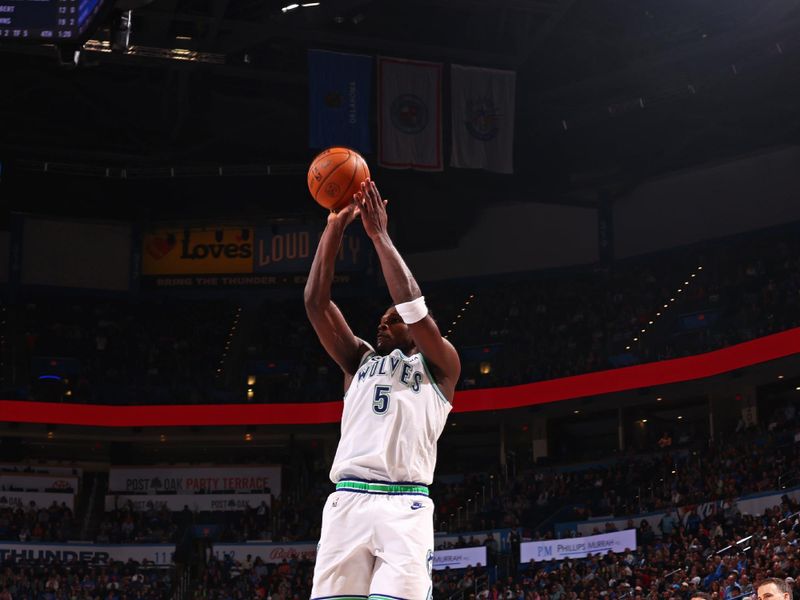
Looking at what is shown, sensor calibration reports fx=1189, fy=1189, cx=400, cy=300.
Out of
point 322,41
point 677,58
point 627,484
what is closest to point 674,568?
point 627,484

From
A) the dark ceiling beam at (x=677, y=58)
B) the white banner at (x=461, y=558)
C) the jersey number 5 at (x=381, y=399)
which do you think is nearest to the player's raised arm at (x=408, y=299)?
the jersey number 5 at (x=381, y=399)

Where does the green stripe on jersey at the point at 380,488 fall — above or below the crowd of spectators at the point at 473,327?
below

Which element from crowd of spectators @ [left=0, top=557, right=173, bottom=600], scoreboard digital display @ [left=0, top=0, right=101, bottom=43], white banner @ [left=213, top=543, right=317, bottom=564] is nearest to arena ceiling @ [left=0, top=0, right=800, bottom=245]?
scoreboard digital display @ [left=0, top=0, right=101, bottom=43]

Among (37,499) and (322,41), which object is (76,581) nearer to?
(37,499)

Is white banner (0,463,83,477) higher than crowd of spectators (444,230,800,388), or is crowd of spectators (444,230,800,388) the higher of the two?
crowd of spectators (444,230,800,388)

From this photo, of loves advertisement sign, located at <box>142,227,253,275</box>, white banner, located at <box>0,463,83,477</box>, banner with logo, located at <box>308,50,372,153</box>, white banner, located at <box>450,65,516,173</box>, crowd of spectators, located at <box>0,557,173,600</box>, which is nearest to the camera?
banner with logo, located at <box>308,50,372,153</box>

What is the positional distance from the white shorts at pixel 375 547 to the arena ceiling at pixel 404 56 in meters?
24.1

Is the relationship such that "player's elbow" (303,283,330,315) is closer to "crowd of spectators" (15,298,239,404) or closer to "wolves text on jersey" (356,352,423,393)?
"wolves text on jersey" (356,352,423,393)

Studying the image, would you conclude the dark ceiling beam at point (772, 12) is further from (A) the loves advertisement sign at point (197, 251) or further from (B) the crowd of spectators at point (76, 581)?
(B) the crowd of spectators at point (76, 581)

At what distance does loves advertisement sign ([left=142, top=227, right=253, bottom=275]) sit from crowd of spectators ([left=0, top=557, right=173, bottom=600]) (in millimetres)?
12636

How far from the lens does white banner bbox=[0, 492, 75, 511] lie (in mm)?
35938

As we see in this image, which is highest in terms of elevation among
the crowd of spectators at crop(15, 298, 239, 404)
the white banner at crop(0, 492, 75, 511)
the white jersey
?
the crowd of spectators at crop(15, 298, 239, 404)

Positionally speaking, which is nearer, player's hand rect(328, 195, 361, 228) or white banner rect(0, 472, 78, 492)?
player's hand rect(328, 195, 361, 228)

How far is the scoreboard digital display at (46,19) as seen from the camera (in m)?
16.8
